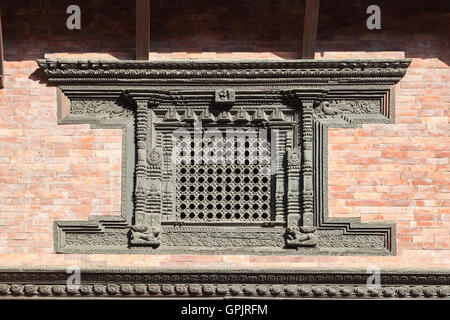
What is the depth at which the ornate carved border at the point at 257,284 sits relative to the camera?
837cm

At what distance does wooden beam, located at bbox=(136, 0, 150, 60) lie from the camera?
857 centimetres

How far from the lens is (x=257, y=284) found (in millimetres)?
8414

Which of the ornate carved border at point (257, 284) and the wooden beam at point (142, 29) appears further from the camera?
the wooden beam at point (142, 29)

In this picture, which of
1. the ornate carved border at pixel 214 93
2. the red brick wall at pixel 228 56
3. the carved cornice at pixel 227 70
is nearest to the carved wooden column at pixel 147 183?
the ornate carved border at pixel 214 93

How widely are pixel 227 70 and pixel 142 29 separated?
87 cm

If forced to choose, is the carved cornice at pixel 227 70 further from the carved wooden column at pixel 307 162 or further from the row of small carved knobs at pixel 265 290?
the row of small carved knobs at pixel 265 290

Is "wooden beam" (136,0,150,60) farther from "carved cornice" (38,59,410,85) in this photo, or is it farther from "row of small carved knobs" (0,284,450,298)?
"row of small carved knobs" (0,284,450,298)

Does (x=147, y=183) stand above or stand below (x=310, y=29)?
below

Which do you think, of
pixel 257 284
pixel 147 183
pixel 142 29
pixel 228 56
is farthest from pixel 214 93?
pixel 257 284

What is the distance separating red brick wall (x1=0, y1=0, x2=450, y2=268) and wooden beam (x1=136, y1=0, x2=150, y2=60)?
0.58 feet

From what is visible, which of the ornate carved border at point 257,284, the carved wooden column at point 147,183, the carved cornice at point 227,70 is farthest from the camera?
the carved cornice at point 227,70

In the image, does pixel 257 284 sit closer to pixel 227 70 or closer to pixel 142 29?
pixel 227 70

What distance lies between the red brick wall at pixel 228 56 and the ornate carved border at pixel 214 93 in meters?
0.11
